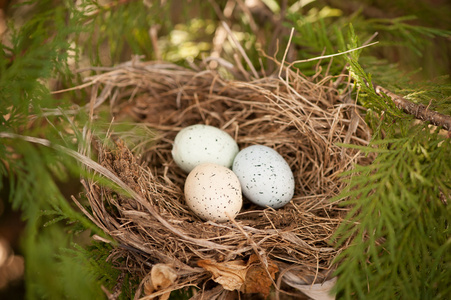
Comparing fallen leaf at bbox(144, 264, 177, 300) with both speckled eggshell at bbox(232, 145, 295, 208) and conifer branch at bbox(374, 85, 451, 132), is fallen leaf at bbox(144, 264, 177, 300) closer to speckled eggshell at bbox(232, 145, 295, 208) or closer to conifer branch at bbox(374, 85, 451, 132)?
speckled eggshell at bbox(232, 145, 295, 208)

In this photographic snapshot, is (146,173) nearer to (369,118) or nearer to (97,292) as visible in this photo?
(97,292)

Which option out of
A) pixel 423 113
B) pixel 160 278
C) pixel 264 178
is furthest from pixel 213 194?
pixel 423 113

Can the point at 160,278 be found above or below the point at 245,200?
above

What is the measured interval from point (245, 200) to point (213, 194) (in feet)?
0.83

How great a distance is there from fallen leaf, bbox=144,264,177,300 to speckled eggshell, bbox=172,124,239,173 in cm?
44

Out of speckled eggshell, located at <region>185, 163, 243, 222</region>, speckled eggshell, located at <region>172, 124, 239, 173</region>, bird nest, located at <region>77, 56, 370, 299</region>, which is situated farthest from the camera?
speckled eggshell, located at <region>172, 124, 239, 173</region>

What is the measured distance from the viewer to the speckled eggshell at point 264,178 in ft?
3.57

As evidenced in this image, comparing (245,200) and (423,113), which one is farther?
(245,200)

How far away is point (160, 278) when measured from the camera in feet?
2.61

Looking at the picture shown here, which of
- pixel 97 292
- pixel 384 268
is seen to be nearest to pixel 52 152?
pixel 97 292

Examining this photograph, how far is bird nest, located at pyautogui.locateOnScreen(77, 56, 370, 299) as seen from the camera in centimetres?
87

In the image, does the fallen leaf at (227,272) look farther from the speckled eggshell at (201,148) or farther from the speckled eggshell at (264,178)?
the speckled eggshell at (201,148)

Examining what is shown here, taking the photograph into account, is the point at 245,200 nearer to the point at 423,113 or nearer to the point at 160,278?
the point at 160,278


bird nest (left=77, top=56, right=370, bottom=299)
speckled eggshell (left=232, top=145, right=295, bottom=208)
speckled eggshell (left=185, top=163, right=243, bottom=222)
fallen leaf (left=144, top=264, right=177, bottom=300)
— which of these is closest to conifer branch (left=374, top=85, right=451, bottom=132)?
bird nest (left=77, top=56, right=370, bottom=299)
